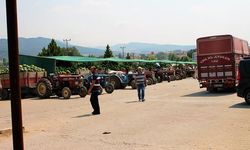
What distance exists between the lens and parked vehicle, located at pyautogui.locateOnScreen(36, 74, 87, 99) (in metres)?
24.2

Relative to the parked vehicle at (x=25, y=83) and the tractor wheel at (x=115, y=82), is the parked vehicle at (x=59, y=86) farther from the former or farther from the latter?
the tractor wheel at (x=115, y=82)

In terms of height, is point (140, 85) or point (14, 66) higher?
point (14, 66)

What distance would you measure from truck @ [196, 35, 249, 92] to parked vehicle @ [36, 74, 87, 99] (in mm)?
6928

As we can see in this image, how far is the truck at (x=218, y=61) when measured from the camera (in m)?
24.9

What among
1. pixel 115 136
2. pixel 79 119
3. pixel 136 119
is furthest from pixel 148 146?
pixel 79 119

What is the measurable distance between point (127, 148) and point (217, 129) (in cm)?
314

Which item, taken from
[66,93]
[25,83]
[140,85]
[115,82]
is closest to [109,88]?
[66,93]

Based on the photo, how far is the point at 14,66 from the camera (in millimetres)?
4320

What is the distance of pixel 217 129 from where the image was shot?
437 inches

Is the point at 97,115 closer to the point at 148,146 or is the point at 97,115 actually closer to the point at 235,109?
the point at 235,109

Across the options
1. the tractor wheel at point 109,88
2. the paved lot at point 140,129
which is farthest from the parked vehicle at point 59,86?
the paved lot at point 140,129

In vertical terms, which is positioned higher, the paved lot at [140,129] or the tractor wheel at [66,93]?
the tractor wheel at [66,93]

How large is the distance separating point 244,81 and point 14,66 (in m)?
14.9

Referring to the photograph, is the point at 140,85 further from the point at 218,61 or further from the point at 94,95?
the point at 218,61
